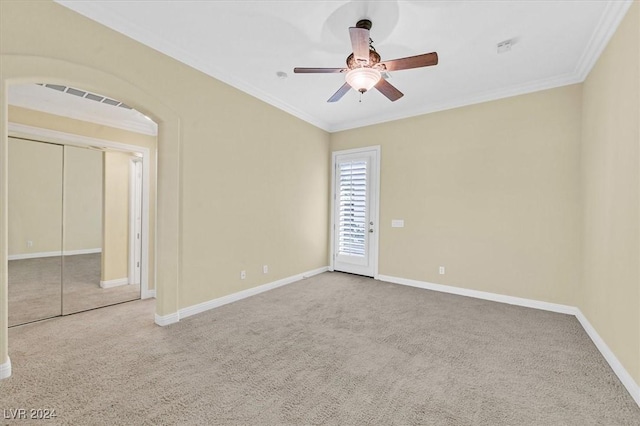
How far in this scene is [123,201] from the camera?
4.25 meters

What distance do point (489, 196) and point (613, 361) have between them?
7.90 feet

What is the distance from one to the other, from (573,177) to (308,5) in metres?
3.89

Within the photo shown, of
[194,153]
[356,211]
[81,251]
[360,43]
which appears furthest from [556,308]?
[81,251]

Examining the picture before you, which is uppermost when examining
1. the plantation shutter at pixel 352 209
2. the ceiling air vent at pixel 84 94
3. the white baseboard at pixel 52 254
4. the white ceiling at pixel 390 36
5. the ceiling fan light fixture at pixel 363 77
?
the white ceiling at pixel 390 36

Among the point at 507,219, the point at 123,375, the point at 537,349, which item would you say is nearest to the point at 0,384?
the point at 123,375

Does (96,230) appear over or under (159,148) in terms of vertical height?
under

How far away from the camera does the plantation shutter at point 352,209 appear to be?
5.59 m

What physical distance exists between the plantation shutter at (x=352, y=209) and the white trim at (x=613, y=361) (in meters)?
3.25

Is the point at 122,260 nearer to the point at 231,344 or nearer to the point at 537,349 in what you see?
the point at 231,344

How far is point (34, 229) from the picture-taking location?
11.7ft

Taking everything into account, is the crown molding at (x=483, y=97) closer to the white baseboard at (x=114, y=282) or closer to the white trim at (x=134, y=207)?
the white trim at (x=134, y=207)

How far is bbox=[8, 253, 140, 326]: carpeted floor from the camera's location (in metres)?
3.43

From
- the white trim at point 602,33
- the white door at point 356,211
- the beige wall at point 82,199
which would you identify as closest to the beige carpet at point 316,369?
the beige wall at point 82,199

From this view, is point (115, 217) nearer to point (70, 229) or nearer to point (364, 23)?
point (70, 229)
